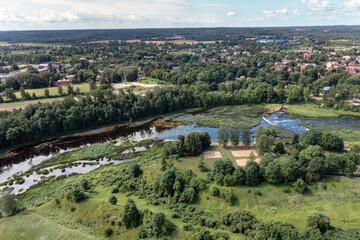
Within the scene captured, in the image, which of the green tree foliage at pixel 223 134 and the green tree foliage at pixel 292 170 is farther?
the green tree foliage at pixel 223 134

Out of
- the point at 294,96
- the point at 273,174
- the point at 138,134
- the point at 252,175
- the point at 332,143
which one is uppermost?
the point at 294,96

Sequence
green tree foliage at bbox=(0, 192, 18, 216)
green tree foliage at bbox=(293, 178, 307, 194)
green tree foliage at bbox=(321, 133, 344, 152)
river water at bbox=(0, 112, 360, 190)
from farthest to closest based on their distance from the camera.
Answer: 1. river water at bbox=(0, 112, 360, 190)
2. green tree foliage at bbox=(321, 133, 344, 152)
3. green tree foliage at bbox=(293, 178, 307, 194)
4. green tree foliage at bbox=(0, 192, 18, 216)

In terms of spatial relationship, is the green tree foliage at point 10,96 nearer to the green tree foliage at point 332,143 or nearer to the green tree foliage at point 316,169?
the green tree foliage at point 316,169

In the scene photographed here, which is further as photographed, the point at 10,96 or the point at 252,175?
the point at 10,96

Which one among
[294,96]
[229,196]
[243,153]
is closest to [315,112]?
[294,96]

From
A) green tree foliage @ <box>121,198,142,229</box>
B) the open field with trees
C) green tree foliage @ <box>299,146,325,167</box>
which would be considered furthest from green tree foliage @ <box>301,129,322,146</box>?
green tree foliage @ <box>121,198,142,229</box>

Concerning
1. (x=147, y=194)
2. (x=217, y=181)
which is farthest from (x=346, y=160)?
(x=147, y=194)

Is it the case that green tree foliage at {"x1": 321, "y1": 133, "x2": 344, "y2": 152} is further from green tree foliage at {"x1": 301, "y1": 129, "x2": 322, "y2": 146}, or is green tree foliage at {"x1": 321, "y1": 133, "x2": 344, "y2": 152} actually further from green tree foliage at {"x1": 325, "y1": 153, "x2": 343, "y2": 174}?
green tree foliage at {"x1": 325, "y1": 153, "x2": 343, "y2": 174}

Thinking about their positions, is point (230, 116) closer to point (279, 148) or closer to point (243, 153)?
point (243, 153)

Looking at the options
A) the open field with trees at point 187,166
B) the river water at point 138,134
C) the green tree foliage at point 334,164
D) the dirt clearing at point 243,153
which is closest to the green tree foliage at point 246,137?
the open field with trees at point 187,166
